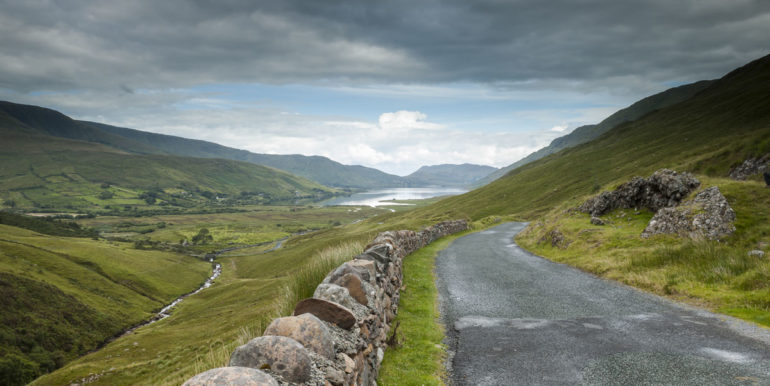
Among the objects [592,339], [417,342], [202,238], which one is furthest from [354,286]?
[202,238]

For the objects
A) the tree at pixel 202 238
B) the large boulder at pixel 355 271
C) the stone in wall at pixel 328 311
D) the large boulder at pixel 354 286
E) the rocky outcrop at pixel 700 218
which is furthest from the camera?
the tree at pixel 202 238

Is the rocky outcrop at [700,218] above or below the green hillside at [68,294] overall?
above

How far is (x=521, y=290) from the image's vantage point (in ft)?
53.1

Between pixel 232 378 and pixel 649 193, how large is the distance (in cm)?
3101

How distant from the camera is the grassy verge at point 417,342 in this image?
8.66 m

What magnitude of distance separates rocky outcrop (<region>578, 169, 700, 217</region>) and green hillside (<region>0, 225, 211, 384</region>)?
325 feet

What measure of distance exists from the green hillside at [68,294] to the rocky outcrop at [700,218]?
101 meters

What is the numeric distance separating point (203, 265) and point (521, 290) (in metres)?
142

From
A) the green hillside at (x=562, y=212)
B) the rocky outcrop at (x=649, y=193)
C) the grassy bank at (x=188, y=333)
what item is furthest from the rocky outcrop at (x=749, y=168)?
the grassy bank at (x=188, y=333)

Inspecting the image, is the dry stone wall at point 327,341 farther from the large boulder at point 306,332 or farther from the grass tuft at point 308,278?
the grass tuft at point 308,278

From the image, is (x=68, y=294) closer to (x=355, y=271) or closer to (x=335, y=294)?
(x=355, y=271)

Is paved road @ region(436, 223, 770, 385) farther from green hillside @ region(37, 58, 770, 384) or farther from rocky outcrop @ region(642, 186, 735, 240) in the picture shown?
rocky outcrop @ region(642, 186, 735, 240)

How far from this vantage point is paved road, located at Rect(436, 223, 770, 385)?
25.8 ft

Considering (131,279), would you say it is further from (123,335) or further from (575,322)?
(575,322)
